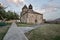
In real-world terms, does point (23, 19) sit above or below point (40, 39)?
below

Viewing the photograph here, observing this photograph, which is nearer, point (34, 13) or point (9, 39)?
point (9, 39)

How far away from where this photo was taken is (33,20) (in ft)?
179

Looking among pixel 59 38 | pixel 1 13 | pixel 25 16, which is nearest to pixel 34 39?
pixel 59 38

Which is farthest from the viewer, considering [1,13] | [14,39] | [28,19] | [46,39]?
[28,19]

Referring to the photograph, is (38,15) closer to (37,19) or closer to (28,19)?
(37,19)

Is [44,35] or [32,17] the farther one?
[32,17]

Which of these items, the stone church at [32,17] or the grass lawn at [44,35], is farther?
the stone church at [32,17]

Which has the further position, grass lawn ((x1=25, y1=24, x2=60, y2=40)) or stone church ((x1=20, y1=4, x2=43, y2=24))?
stone church ((x1=20, y1=4, x2=43, y2=24))

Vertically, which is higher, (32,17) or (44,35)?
(44,35)

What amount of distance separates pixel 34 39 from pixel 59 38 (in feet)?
6.38

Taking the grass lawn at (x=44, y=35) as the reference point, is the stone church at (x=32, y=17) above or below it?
below

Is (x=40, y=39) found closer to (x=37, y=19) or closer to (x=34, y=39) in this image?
(x=34, y=39)

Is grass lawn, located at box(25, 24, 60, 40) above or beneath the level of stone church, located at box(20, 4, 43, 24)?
above

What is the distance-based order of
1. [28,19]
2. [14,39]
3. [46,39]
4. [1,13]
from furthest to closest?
[28,19], [1,13], [46,39], [14,39]
